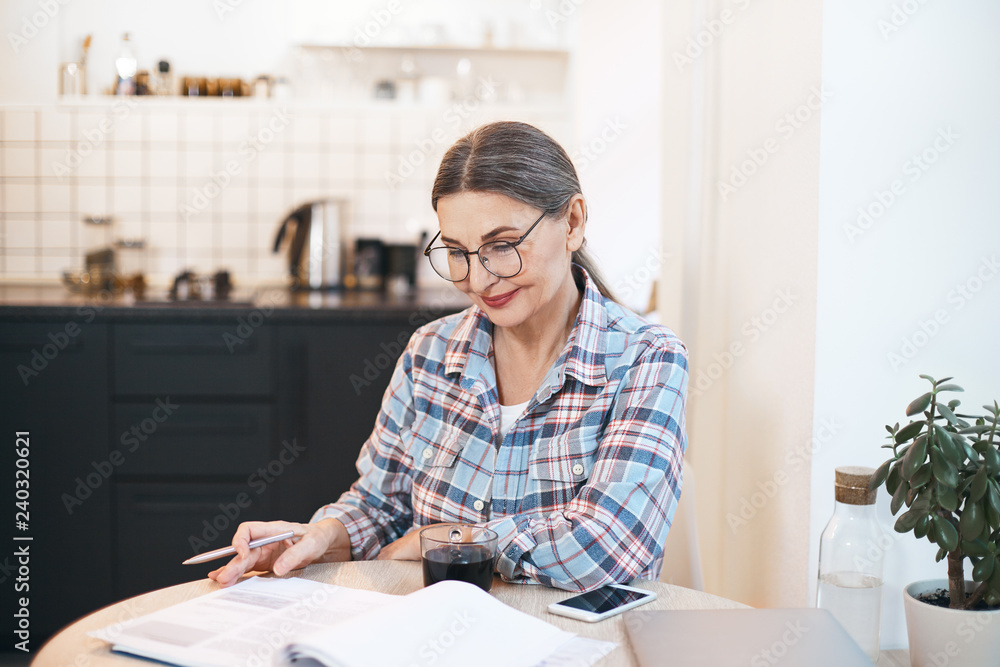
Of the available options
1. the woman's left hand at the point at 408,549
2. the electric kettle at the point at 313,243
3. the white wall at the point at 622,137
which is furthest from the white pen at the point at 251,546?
the electric kettle at the point at 313,243

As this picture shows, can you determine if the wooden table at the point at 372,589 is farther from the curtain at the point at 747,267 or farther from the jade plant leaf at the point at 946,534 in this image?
the curtain at the point at 747,267

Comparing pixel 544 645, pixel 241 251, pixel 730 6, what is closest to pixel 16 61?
pixel 241 251

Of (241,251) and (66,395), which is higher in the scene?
(241,251)

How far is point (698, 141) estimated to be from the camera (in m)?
2.07

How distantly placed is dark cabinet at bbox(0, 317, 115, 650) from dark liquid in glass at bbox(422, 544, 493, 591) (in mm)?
→ 1967

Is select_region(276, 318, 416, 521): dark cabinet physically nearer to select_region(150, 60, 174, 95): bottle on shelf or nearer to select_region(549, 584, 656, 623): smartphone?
select_region(150, 60, 174, 95): bottle on shelf

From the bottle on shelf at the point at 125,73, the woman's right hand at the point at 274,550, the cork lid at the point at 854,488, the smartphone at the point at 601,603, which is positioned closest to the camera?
the smartphone at the point at 601,603

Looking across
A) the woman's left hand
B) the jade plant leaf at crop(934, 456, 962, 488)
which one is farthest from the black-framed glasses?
the jade plant leaf at crop(934, 456, 962, 488)

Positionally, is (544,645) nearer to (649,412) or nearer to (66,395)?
(649,412)

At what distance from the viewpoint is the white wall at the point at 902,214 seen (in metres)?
1.34

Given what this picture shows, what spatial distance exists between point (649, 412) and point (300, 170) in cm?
251

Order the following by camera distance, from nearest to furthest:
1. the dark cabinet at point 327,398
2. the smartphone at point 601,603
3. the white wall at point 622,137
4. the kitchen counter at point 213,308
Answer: the smartphone at point 601,603
the kitchen counter at point 213,308
the dark cabinet at point 327,398
the white wall at point 622,137

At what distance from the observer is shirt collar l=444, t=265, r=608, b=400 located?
1.28 meters

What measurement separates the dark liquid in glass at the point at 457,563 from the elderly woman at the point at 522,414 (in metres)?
0.11
